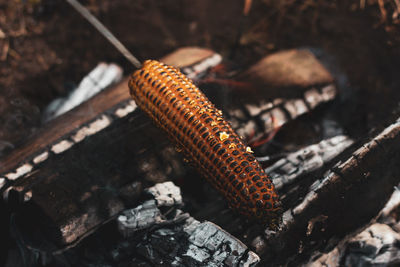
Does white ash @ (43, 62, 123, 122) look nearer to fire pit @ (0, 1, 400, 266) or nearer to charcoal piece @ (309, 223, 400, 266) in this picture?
fire pit @ (0, 1, 400, 266)

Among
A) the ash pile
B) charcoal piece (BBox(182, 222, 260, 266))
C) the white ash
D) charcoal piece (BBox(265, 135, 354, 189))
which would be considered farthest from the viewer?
the white ash

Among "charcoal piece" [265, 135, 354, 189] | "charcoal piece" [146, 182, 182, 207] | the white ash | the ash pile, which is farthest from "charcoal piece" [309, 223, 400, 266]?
the white ash

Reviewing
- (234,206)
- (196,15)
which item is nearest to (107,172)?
(234,206)

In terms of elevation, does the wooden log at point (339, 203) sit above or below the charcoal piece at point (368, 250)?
above

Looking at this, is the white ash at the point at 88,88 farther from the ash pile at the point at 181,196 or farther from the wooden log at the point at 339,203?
the wooden log at the point at 339,203

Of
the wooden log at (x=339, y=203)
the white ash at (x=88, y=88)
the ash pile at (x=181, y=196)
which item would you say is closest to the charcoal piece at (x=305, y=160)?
the ash pile at (x=181, y=196)
